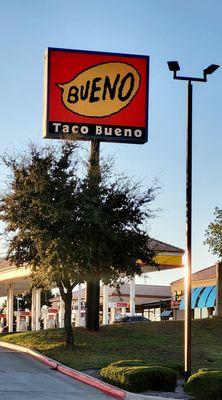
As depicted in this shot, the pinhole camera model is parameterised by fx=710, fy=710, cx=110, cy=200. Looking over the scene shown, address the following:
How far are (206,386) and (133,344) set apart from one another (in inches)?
608

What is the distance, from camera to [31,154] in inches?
1201

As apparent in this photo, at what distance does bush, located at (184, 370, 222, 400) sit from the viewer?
49.2ft

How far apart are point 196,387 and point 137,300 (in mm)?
87072

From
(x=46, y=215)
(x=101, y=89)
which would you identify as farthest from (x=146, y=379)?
(x=101, y=89)

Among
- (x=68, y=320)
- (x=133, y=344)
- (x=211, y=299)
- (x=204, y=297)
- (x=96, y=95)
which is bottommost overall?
(x=133, y=344)

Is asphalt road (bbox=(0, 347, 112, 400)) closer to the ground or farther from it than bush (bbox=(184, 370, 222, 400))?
closer to the ground

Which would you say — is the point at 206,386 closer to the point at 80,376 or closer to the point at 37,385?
the point at 37,385

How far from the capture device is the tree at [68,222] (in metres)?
28.8

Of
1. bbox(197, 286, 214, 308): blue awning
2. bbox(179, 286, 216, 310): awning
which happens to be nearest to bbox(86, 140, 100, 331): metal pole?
bbox(179, 286, 216, 310): awning

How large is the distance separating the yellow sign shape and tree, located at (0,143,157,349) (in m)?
7.33

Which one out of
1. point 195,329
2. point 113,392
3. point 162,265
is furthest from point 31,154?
point 162,265

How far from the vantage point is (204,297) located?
208ft

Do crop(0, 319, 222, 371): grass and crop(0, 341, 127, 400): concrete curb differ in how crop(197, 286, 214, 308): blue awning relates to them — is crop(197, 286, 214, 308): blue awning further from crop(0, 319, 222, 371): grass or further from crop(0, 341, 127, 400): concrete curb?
crop(0, 341, 127, 400): concrete curb

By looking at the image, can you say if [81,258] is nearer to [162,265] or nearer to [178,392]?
[178,392]
